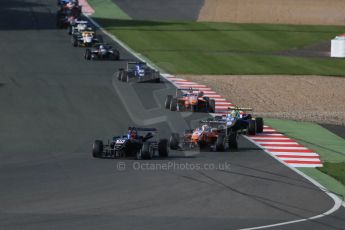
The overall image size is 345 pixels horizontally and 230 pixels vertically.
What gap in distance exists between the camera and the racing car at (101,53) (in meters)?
64.8

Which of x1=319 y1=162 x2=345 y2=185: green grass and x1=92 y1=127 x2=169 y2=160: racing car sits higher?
x1=92 y1=127 x2=169 y2=160: racing car

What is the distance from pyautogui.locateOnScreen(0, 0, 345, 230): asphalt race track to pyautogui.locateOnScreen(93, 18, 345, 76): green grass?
12.1 metres

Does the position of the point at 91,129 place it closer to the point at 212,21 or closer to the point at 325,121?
the point at 325,121

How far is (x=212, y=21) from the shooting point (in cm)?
8975

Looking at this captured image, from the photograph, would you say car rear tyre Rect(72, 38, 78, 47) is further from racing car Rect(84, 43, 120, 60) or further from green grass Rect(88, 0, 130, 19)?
green grass Rect(88, 0, 130, 19)

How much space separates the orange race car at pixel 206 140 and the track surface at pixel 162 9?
5364 centimetres

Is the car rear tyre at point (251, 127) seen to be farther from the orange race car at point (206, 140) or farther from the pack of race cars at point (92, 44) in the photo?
the pack of race cars at point (92, 44)

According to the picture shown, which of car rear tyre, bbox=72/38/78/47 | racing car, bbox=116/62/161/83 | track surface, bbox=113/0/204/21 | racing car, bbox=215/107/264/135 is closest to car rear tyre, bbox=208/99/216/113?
racing car, bbox=215/107/264/135

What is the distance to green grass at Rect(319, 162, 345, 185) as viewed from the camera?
33575 millimetres

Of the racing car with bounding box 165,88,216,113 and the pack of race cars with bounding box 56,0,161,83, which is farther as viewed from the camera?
the pack of race cars with bounding box 56,0,161,83

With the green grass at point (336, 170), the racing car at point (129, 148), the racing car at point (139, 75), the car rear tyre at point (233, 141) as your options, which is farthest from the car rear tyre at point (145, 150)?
the racing car at point (139, 75)

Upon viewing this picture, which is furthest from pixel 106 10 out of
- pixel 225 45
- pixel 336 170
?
pixel 336 170

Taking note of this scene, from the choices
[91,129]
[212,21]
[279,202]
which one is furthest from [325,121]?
[212,21]

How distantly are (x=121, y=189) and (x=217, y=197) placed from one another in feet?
9.65
